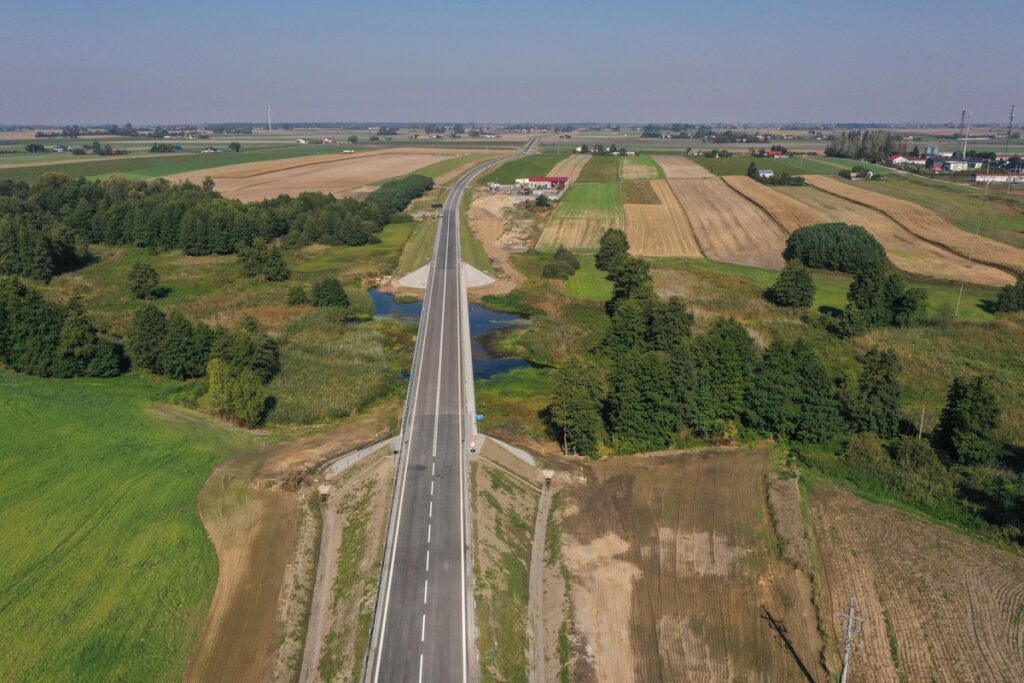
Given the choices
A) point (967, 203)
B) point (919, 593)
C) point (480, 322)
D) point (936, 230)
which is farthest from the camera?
point (967, 203)

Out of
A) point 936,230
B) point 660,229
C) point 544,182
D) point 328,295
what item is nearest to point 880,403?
point 328,295

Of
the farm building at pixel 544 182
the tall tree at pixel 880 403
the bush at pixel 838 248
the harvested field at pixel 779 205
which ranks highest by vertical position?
the farm building at pixel 544 182

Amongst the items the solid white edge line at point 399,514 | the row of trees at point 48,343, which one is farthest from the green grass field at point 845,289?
the row of trees at point 48,343

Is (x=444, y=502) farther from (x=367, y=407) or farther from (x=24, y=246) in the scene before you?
(x=24, y=246)

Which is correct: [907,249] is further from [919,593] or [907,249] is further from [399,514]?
[399,514]

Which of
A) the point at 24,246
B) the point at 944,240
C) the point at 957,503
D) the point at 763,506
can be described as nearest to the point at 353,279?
the point at 24,246

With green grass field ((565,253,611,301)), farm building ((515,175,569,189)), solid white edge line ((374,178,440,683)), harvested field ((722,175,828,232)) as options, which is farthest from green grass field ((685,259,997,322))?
farm building ((515,175,569,189))

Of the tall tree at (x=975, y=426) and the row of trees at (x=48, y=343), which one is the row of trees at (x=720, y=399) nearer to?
the tall tree at (x=975, y=426)
